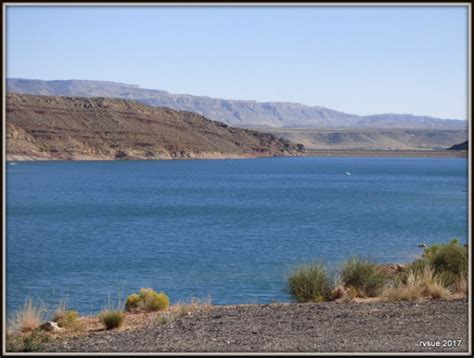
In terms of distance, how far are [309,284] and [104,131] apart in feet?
426

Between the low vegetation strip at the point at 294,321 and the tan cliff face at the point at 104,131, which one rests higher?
the tan cliff face at the point at 104,131

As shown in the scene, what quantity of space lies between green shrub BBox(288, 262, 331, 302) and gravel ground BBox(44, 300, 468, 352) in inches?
68.3

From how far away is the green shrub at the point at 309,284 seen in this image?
48.5 ft

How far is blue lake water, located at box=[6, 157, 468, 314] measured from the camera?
76.4 ft

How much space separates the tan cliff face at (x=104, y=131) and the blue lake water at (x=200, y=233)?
4740 cm

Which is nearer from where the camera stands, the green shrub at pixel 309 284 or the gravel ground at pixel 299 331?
the gravel ground at pixel 299 331

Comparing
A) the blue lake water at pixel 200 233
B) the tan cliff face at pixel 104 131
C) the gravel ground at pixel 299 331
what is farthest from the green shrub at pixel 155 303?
the tan cliff face at pixel 104 131

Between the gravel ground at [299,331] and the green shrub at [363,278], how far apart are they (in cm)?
222

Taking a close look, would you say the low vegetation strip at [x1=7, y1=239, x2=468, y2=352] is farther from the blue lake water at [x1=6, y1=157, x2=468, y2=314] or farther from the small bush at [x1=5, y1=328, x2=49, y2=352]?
the blue lake water at [x1=6, y1=157, x2=468, y2=314]

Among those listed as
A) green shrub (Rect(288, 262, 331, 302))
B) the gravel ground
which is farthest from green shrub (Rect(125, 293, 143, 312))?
green shrub (Rect(288, 262, 331, 302))

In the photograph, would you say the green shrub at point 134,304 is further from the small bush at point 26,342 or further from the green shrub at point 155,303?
the small bush at point 26,342

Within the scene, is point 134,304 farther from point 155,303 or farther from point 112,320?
point 112,320

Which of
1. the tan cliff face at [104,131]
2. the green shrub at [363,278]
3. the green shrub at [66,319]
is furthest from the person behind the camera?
the tan cliff face at [104,131]

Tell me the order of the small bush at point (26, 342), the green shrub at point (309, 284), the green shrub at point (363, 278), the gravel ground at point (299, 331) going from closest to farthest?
the gravel ground at point (299, 331)
the small bush at point (26, 342)
the green shrub at point (309, 284)
the green shrub at point (363, 278)
